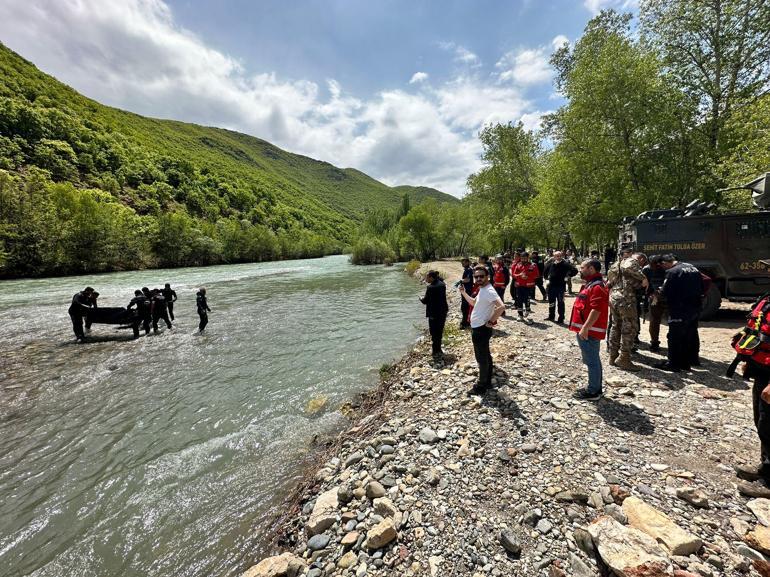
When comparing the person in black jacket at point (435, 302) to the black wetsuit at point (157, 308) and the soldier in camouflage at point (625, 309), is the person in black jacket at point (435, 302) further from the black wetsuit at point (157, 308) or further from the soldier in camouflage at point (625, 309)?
the black wetsuit at point (157, 308)

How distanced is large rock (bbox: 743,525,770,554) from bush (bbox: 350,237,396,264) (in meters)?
64.1

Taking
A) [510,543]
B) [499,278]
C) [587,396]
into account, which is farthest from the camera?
[499,278]

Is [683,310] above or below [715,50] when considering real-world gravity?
below

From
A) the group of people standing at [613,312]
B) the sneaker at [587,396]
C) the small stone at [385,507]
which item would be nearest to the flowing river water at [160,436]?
the small stone at [385,507]

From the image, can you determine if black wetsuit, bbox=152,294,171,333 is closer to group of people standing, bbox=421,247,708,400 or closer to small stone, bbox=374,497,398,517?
group of people standing, bbox=421,247,708,400

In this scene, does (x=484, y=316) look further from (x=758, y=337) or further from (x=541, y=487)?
(x=758, y=337)

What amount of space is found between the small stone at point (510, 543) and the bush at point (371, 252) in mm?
63679

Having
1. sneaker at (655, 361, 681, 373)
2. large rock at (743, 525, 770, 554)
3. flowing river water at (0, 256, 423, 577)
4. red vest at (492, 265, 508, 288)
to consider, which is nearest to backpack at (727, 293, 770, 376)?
large rock at (743, 525, 770, 554)

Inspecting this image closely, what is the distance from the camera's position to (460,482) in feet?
12.6

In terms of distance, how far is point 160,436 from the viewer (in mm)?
6320

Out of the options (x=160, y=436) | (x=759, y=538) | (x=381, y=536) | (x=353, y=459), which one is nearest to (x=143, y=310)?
(x=160, y=436)

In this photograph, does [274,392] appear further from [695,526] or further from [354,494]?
[695,526]

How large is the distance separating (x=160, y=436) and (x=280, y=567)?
15.4ft

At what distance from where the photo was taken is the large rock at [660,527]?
2.55 m
